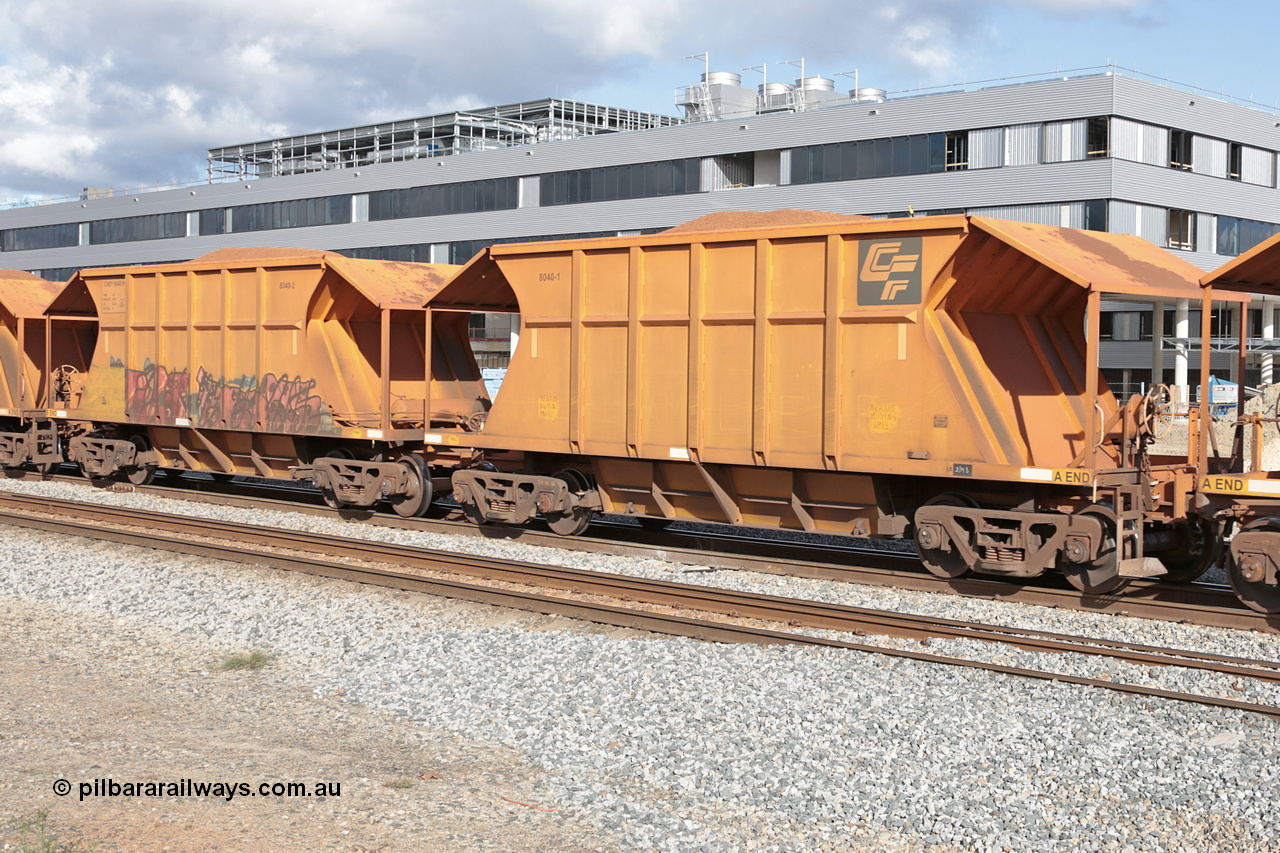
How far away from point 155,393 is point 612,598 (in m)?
10.8

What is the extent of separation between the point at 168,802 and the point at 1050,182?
3801 centimetres

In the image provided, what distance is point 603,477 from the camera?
13422 millimetres

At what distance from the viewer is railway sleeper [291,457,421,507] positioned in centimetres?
1524

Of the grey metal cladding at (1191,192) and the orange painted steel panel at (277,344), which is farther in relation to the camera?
the grey metal cladding at (1191,192)

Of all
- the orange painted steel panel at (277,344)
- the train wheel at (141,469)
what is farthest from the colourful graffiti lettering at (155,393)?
the train wheel at (141,469)

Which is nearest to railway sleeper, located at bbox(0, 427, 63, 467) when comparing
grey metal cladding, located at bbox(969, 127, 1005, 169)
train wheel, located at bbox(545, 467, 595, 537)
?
train wheel, located at bbox(545, 467, 595, 537)

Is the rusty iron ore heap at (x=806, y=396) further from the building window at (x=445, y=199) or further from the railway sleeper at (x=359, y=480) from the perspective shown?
the building window at (x=445, y=199)

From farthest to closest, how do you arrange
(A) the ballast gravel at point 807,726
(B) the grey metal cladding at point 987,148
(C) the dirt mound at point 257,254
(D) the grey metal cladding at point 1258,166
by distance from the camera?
(D) the grey metal cladding at point 1258,166
(B) the grey metal cladding at point 987,148
(C) the dirt mound at point 257,254
(A) the ballast gravel at point 807,726

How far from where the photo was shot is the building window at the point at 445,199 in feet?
166

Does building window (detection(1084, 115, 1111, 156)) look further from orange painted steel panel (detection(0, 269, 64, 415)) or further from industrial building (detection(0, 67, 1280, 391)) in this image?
orange painted steel panel (detection(0, 269, 64, 415))

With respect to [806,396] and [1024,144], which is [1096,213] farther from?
[806,396]

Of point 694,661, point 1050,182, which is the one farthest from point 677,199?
point 694,661

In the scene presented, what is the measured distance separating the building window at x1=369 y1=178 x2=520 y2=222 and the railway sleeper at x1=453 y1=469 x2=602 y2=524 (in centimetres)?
3772

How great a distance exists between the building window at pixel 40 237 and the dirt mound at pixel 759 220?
6828 cm
